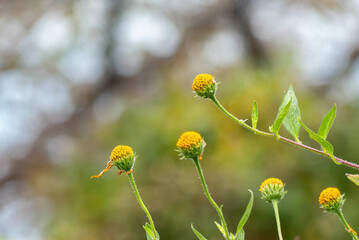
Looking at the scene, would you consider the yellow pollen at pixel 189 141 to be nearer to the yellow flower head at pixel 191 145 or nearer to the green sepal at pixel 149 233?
the yellow flower head at pixel 191 145

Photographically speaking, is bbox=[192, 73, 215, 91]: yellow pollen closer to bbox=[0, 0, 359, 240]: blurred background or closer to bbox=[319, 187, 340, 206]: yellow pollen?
bbox=[319, 187, 340, 206]: yellow pollen

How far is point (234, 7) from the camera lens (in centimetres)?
337

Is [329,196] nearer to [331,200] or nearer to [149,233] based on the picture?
[331,200]

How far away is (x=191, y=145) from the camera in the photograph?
0.46 metres

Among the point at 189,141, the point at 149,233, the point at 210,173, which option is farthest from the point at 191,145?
the point at 210,173

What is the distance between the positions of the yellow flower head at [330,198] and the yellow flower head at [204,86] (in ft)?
0.49

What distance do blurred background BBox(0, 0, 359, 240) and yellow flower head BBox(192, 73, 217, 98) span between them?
5.13 feet

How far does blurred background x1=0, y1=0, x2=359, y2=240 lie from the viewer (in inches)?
87.8

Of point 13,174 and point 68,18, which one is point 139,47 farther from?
point 13,174

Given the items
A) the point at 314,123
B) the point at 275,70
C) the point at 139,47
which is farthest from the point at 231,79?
the point at 139,47

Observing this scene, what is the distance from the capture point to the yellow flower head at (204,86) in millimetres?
502

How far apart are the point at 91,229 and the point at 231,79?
1.15 m

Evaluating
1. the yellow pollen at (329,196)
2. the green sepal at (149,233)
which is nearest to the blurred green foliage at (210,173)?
the yellow pollen at (329,196)

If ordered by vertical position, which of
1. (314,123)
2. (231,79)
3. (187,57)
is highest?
(187,57)
